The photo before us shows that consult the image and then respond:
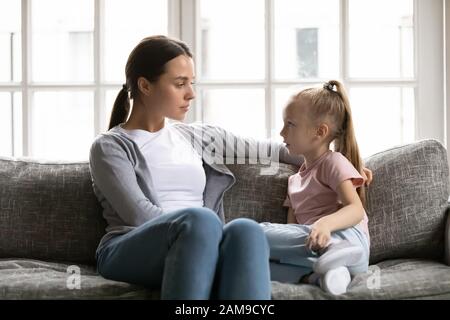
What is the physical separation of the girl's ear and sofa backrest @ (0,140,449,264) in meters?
0.29

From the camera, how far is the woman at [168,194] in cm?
180

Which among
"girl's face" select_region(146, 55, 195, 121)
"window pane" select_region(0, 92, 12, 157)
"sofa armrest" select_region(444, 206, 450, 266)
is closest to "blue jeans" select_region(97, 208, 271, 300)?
"girl's face" select_region(146, 55, 195, 121)

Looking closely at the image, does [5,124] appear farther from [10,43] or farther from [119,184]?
[119,184]

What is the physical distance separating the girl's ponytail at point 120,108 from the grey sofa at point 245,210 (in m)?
0.25

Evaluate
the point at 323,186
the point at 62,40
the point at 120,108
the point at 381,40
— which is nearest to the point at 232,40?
the point at 381,40

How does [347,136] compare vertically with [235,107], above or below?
below

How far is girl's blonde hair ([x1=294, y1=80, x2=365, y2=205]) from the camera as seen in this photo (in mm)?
2295

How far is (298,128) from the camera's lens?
90.7 inches

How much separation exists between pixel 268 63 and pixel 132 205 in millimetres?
1109

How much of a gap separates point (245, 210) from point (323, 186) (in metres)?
0.37

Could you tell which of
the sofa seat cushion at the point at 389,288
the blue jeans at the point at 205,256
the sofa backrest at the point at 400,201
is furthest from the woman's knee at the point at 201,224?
the sofa backrest at the point at 400,201

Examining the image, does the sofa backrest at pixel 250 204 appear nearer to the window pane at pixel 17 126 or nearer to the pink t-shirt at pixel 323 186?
the pink t-shirt at pixel 323 186

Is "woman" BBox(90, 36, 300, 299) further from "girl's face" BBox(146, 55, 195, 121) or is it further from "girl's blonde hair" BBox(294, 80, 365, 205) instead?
"girl's blonde hair" BBox(294, 80, 365, 205)
